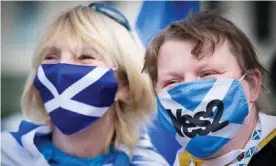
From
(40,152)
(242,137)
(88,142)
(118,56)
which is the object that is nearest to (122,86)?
(118,56)

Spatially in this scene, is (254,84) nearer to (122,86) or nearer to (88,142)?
(122,86)

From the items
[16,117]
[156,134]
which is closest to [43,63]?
[16,117]

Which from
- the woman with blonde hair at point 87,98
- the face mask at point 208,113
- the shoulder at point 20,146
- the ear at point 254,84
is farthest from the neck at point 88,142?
the ear at point 254,84

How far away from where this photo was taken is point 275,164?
1.22 m

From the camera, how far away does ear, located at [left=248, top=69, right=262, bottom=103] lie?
128cm

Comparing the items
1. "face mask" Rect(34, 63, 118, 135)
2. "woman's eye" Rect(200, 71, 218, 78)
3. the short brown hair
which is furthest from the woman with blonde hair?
"woman's eye" Rect(200, 71, 218, 78)

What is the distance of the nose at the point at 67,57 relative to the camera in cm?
148

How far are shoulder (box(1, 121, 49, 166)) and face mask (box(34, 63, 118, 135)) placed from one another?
0.13 metres

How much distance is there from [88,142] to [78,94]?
0.17 meters

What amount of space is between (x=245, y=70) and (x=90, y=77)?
46 cm

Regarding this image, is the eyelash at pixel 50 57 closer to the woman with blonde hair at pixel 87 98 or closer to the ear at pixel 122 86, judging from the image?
the woman with blonde hair at pixel 87 98

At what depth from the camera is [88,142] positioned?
1.52 metres

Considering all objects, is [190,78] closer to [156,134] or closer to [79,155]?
[156,134]

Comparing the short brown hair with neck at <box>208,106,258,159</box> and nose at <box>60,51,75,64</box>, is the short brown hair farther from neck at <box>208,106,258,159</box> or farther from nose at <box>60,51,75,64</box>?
nose at <box>60,51,75,64</box>
